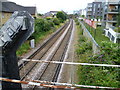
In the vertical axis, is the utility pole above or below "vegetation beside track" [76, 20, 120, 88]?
above

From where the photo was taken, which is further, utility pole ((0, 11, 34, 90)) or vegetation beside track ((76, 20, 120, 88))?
vegetation beside track ((76, 20, 120, 88))

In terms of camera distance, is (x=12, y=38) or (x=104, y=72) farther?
(x=104, y=72)

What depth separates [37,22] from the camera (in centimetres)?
2008

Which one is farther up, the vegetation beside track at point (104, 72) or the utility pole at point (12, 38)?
the utility pole at point (12, 38)

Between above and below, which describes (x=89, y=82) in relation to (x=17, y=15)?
below

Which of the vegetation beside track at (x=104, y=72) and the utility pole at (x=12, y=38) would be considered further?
the vegetation beside track at (x=104, y=72)

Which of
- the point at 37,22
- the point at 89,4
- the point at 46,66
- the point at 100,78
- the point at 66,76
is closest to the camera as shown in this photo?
the point at 100,78

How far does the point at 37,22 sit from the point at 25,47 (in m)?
7.87

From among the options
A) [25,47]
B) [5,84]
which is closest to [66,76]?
[5,84]

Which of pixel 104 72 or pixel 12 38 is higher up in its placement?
pixel 12 38

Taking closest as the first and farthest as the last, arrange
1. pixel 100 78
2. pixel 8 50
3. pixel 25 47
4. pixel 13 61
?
pixel 8 50
pixel 13 61
pixel 100 78
pixel 25 47

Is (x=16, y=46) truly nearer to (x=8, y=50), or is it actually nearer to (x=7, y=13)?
(x=8, y=50)

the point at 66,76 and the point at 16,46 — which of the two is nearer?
the point at 16,46

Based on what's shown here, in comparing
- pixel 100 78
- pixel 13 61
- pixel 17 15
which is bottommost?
pixel 100 78
